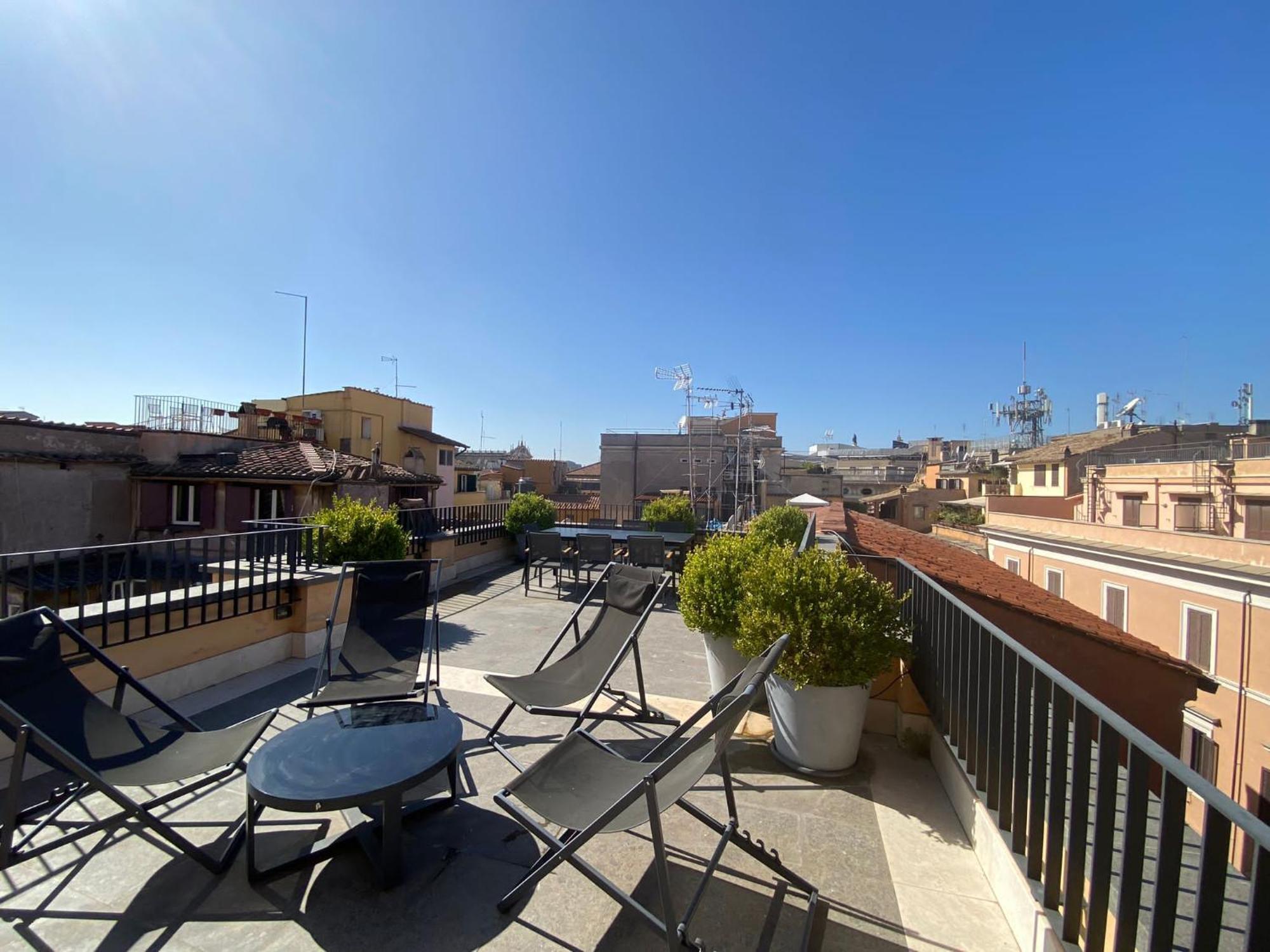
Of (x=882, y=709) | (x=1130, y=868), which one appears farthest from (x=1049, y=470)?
(x=1130, y=868)

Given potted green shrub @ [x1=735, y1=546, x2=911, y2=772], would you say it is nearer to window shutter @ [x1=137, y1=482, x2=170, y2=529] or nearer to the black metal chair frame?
the black metal chair frame

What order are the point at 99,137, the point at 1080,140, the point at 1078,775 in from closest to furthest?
the point at 1078,775 < the point at 99,137 < the point at 1080,140

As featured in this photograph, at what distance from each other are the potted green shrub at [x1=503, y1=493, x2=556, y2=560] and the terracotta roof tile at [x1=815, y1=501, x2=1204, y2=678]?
5.08 m

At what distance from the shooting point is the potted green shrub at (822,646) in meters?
2.69

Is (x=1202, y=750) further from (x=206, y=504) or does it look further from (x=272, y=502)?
(x=206, y=504)

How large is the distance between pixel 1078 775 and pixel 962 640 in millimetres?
1125

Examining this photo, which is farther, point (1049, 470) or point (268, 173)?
point (1049, 470)

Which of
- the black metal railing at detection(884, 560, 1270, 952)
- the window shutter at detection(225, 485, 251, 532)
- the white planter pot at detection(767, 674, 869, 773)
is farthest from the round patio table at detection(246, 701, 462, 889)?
the window shutter at detection(225, 485, 251, 532)

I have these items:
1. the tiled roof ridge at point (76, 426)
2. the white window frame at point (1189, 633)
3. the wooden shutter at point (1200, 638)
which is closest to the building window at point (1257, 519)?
the white window frame at point (1189, 633)

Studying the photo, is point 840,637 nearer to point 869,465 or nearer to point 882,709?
point 882,709

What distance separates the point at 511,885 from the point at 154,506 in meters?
20.3

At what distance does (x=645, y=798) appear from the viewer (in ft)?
6.48

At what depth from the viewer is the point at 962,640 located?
2555mm

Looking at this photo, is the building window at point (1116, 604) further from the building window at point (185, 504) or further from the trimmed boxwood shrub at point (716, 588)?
the building window at point (185, 504)
